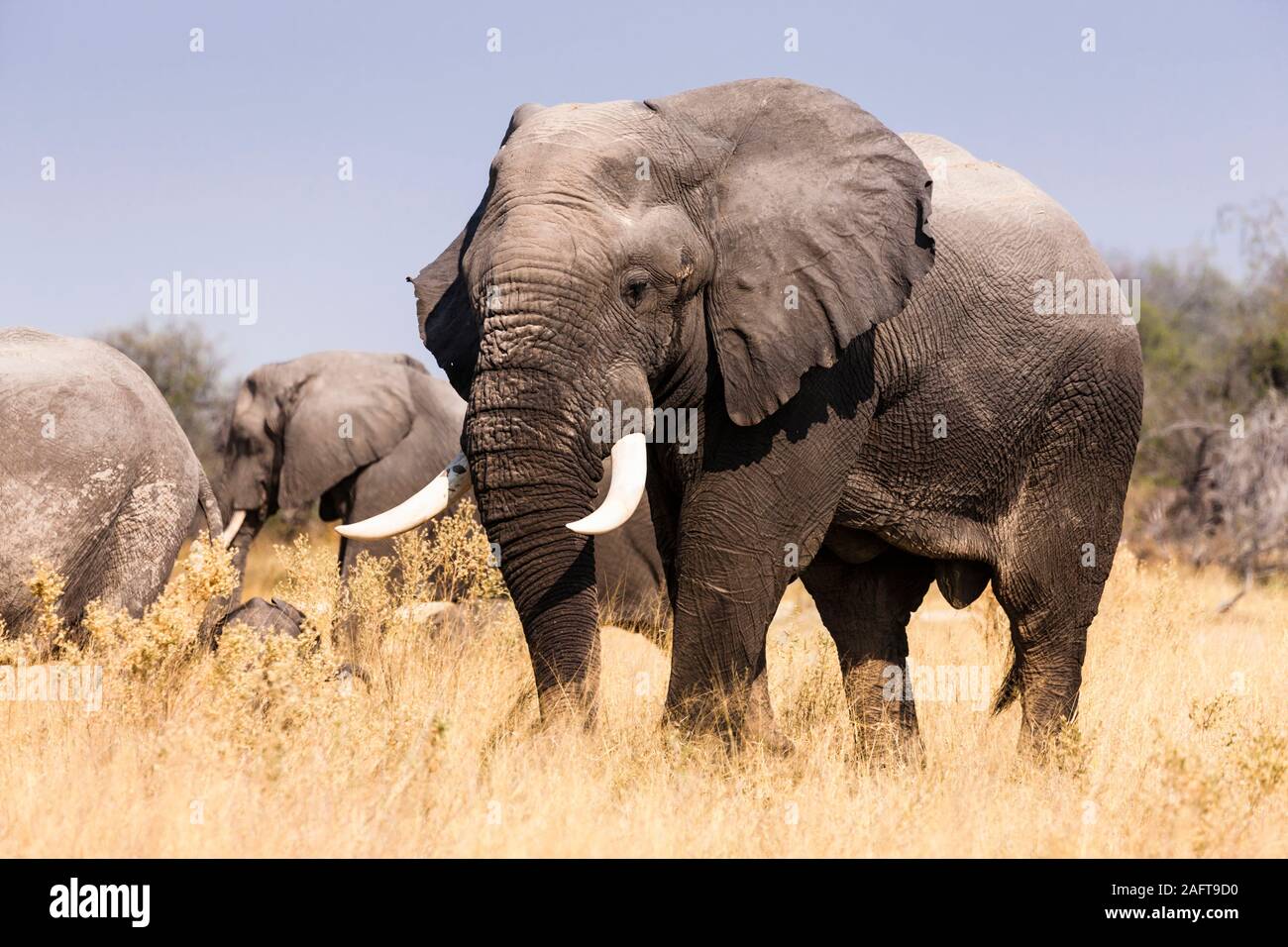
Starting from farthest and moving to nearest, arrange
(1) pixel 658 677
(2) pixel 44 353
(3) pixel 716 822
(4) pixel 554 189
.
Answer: (1) pixel 658 677
(2) pixel 44 353
(4) pixel 554 189
(3) pixel 716 822

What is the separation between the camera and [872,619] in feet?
23.0

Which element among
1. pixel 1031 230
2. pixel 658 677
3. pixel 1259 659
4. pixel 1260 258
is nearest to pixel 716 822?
pixel 1031 230

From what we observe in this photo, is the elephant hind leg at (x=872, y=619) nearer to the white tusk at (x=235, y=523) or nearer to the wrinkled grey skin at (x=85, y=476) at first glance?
the wrinkled grey skin at (x=85, y=476)

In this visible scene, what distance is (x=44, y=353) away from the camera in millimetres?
6426

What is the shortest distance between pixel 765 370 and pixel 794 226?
544 millimetres

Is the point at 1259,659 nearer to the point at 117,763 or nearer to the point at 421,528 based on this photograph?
the point at 421,528

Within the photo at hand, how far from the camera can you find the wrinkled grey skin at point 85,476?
6.07m

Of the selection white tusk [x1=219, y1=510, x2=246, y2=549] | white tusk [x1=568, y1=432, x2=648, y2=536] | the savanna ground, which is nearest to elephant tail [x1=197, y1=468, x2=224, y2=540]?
the savanna ground

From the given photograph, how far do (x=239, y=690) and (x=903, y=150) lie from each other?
3.03 metres

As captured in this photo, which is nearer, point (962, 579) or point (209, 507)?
point (962, 579)
